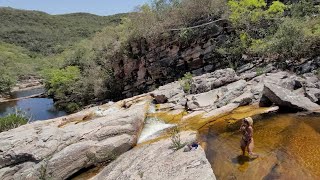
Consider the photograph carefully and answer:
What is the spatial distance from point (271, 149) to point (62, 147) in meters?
8.13

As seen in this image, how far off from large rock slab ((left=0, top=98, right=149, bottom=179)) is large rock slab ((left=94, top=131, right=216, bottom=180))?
1.39 m

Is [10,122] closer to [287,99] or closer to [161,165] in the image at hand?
[161,165]

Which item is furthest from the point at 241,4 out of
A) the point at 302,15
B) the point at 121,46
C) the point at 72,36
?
the point at 72,36

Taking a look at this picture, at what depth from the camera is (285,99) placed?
16.1 metres

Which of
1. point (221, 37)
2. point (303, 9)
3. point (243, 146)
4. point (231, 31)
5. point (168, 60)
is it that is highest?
point (303, 9)

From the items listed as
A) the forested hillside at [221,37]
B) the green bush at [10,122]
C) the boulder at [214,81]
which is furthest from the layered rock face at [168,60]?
the green bush at [10,122]

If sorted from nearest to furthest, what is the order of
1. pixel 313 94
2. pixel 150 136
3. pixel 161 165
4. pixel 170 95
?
pixel 161 165, pixel 150 136, pixel 313 94, pixel 170 95

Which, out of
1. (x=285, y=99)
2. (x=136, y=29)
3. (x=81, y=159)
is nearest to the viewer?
(x=81, y=159)

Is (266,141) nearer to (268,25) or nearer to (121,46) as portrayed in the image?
(268,25)

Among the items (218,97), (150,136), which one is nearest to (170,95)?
(218,97)

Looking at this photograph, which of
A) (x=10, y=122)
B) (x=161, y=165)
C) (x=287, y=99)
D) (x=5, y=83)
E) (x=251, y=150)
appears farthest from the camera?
(x=5, y=83)

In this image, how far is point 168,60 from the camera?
105 feet

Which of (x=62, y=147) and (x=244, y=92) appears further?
(x=244, y=92)

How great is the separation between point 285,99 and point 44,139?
10712 millimetres
